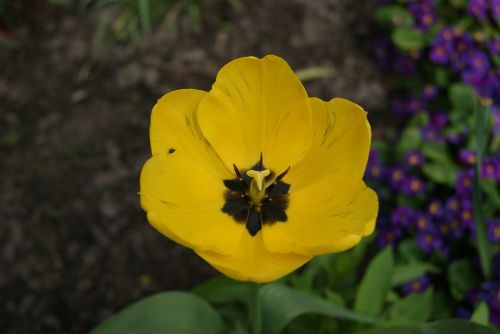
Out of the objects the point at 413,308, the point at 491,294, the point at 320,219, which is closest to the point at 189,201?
the point at 320,219

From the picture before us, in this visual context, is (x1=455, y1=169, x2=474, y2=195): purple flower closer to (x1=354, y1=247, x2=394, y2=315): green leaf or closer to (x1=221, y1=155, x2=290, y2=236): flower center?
(x1=354, y1=247, x2=394, y2=315): green leaf

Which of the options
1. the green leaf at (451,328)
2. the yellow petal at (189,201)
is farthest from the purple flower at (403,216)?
the yellow petal at (189,201)

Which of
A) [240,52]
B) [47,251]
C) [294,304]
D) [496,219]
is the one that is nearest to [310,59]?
[240,52]

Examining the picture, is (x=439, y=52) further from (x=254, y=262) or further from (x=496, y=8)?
(x=254, y=262)

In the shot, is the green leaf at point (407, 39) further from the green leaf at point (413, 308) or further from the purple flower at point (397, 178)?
the green leaf at point (413, 308)

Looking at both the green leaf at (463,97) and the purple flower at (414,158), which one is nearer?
the purple flower at (414,158)

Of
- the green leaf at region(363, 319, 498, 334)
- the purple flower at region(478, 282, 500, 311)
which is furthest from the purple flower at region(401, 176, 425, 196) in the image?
the green leaf at region(363, 319, 498, 334)
